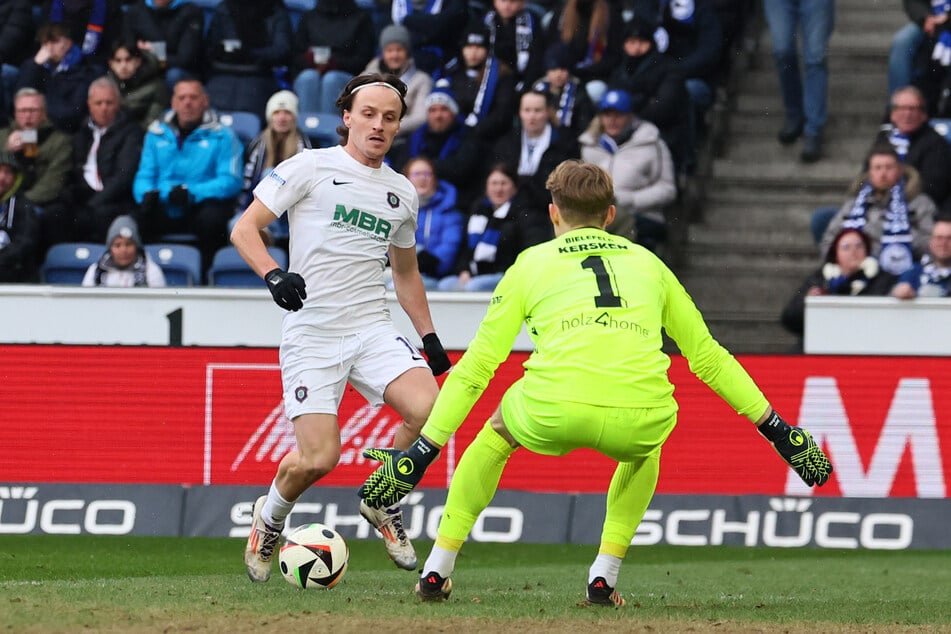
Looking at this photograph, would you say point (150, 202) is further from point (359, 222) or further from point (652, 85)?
point (359, 222)

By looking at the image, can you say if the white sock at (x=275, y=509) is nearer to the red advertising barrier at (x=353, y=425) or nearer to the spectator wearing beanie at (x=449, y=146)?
the red advertising barrier at (x=353, y=425)

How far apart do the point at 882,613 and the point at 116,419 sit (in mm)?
6371

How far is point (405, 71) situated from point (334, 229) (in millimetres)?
7701

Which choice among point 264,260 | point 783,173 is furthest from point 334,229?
point 783,173

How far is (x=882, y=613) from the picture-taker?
7.89m

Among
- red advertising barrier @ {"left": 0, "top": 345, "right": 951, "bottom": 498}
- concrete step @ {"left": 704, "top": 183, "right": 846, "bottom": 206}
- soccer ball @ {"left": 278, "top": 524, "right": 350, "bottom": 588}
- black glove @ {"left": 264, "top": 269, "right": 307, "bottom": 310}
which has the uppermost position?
black glove @ {"left": 264, "top": 269, "right": 307, "bottom": 310}

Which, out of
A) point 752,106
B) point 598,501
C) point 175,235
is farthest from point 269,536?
point 752,106

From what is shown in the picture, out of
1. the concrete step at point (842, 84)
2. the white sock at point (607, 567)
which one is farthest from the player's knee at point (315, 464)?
the concrete step at point (842, 84)

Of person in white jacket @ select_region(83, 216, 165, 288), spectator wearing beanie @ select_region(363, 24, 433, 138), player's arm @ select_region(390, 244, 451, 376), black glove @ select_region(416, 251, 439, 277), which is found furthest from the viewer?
spectator wearing beanie @ select_region(363, 24, 433, 138)

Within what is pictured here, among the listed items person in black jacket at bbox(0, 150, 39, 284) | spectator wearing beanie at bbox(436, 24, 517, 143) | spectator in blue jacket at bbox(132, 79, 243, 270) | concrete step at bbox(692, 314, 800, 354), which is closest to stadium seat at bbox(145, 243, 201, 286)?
spectator in blue jacket at bbox(132, 79, 243, 270)

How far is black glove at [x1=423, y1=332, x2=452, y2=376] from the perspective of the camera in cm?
869

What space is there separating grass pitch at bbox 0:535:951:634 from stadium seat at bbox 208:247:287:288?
379 cm

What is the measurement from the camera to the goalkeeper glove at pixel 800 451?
7113mm

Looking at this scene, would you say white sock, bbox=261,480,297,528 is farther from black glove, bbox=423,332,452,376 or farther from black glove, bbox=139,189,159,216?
black glove, bbox=139,189,159,216
